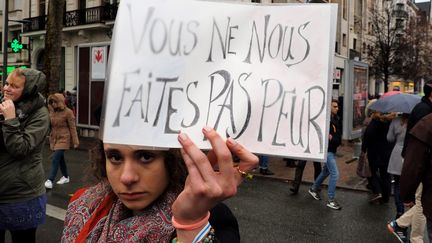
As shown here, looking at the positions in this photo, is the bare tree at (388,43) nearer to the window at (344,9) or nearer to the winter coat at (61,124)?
the window at (344,9)

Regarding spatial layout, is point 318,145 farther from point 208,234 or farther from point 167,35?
point 167,35

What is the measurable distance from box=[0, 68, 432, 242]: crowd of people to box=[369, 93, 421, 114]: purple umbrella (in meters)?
0.16

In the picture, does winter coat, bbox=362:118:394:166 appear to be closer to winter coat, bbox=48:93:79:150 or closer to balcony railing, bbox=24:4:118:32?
winter coat, bbox=48:93:79:150

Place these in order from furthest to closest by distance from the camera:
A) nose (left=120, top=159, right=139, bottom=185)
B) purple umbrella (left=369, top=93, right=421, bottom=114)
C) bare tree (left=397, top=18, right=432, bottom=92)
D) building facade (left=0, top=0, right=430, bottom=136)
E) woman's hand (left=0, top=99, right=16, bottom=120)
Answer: bare tree (left=397, top=18, right=432, bottom=92) → building facade (left=0, top=0, right=430, bottom=136) → purple umbrella (left=369, top=93, right=421, bottom=114) → woman's hand (left=0, top=99, right=16, bottom=120) → nose (left=120, top=159, right=139, bottom=185)

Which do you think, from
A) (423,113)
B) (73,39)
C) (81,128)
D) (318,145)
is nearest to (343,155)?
(423,113)

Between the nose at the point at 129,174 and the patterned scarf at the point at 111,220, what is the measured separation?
5.8 inches

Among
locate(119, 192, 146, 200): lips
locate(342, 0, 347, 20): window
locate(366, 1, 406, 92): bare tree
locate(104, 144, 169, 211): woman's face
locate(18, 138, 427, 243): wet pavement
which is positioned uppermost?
locate(342, 0, 347, 20): window

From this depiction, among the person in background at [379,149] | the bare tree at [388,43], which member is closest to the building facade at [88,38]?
the bare tree at [388,43]

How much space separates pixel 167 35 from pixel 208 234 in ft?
2.03

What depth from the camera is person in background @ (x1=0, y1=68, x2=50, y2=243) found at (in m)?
2.84

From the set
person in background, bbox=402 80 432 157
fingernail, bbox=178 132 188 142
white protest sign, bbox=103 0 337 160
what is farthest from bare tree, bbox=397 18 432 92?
fingernail, bbox=178 132 188 142

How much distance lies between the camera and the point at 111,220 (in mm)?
1499

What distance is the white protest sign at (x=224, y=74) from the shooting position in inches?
49.7

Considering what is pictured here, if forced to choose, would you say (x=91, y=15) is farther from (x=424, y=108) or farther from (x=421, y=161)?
(x=421, y=161)
